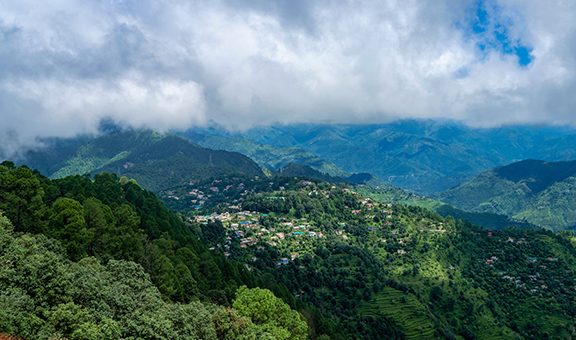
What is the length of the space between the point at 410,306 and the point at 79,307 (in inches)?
4741

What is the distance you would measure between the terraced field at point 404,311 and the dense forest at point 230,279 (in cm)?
41

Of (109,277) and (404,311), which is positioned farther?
(404,311)

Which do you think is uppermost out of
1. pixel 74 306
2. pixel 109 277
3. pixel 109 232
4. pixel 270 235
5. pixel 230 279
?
pixel 270 235

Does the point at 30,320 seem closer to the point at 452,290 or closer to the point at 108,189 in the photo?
the point at 108,189

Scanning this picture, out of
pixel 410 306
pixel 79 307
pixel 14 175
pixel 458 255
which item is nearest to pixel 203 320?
pixel 79 307

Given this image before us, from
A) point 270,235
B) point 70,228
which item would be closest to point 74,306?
point 70,228

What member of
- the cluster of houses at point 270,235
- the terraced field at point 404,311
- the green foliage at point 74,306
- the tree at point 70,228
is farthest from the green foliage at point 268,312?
the cluster of houses at point 270,235

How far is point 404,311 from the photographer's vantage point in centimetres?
13612

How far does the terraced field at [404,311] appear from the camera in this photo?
4983 inches

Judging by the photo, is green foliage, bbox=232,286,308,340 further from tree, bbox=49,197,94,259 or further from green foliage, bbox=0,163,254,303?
tree, bbox=49,197,94,259

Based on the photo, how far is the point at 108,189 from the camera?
8825cm

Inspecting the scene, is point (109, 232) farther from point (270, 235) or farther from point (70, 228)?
point (270, 235)

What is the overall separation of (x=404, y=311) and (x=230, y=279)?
7341 cm

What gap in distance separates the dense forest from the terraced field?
413 mm
